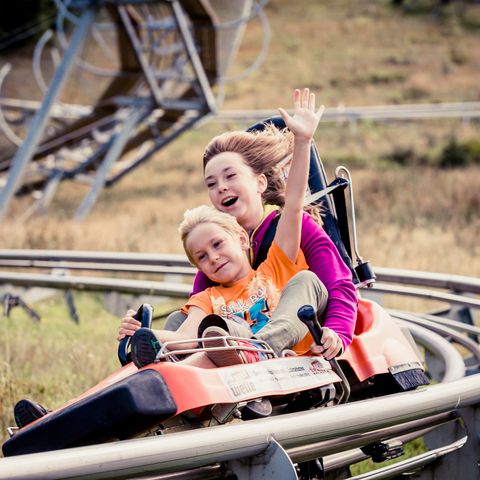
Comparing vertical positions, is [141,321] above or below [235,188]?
below

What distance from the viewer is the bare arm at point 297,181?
3.98 metres

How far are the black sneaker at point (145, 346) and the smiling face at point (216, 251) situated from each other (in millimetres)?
706

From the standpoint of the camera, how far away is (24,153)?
15.0 metres

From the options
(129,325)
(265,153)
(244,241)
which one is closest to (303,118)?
(265,153)

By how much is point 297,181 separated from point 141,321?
2.78 ft

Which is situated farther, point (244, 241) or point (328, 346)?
point (244, 241)

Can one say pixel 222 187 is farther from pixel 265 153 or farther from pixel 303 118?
pixel 303 118

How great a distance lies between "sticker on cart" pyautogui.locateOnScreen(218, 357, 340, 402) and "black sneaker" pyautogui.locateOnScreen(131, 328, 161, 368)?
210 mm

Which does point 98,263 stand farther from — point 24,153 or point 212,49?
point 212,49

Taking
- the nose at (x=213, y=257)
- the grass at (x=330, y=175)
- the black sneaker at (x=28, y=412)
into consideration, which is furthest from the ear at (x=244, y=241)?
the grass at (x=330, y=175)

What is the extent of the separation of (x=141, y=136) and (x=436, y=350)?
1330 cm

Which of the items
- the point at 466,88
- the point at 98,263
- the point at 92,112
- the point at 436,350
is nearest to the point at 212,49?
the point at 92,112

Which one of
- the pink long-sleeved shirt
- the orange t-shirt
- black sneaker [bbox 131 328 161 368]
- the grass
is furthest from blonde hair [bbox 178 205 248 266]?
the grass

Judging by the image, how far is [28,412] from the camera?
353 centimetres
